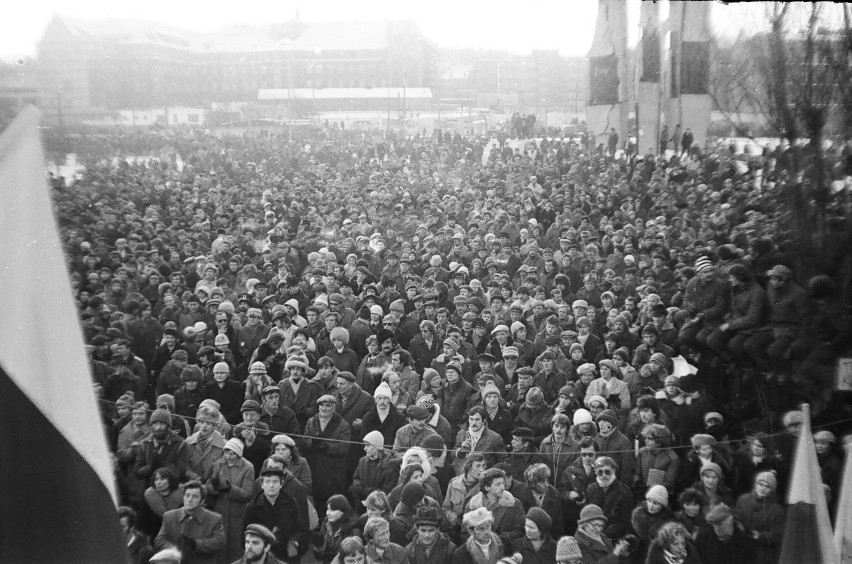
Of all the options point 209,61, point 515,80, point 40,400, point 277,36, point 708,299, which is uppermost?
point 277,36

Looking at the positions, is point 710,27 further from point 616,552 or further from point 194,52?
point 616,552

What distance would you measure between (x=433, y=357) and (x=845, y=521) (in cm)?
300

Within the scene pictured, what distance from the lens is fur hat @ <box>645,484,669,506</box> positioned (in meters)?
3.40

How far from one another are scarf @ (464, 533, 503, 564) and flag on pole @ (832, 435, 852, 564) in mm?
1174

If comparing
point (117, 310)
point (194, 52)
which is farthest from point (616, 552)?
point (194, 52)

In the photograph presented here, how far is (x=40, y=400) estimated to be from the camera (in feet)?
6.63

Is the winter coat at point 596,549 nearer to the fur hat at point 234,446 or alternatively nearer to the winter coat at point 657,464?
the winter coat at point 657,464

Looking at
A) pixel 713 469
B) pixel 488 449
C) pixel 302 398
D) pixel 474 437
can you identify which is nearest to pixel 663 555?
pixel 713 469

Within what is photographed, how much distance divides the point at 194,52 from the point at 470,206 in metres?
3.39

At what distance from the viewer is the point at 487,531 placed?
11.0 ft

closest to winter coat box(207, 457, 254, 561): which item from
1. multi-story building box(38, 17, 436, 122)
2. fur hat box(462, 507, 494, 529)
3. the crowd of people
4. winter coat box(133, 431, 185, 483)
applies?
the crowd of people

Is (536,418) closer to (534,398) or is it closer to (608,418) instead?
(534,398)

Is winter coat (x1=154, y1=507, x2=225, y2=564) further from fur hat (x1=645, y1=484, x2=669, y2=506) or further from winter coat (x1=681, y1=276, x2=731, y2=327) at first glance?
winter coat (x1=681, y1=276, x2=731, y2=327)

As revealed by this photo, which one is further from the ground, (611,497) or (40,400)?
(40,400)
